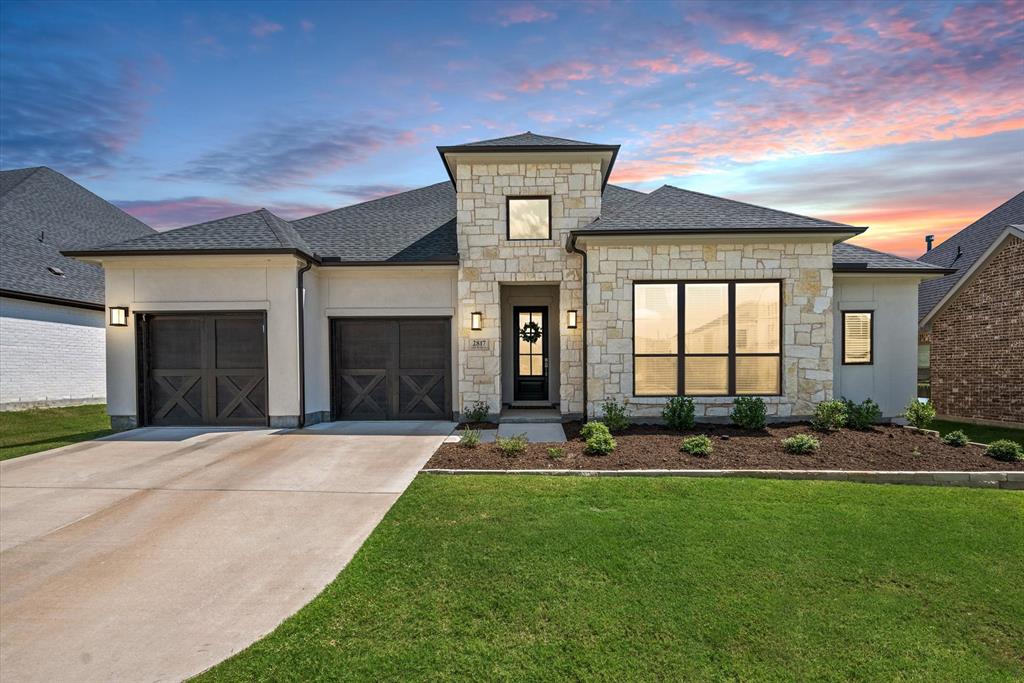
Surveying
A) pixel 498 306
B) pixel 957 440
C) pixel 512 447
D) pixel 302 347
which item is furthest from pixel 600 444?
pixel 302 347

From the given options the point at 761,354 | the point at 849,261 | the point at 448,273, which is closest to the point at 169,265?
the point at 448,273

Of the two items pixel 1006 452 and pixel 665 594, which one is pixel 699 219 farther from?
pixel 665 594

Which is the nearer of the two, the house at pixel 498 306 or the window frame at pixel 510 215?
the house at pixel 498 306

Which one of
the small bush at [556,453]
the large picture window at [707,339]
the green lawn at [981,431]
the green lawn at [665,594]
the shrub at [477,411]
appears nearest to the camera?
the green lawn at [665,594]

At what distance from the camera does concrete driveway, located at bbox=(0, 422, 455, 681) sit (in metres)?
3.41

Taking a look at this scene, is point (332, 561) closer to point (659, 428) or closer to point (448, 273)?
point (659, 428)

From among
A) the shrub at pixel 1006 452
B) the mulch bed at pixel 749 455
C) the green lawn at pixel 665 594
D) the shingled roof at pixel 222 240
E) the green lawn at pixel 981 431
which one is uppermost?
the shingled roof at pixel 222 240

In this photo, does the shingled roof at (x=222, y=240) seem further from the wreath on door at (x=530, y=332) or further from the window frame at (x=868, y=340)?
the window frame at (x=868, y=340)

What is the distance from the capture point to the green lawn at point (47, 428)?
9109mm

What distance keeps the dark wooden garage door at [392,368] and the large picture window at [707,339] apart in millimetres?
4533

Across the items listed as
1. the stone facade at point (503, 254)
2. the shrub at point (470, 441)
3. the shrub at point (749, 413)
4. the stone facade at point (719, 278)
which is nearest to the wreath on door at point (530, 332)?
the stone facade at point (503, 254)

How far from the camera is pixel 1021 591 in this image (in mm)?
4195

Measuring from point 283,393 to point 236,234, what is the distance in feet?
11.9

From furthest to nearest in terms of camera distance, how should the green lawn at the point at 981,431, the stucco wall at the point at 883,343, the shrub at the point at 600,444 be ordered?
the stucco wall at the point at 883,343, the green lawn at the point at 981,431, the shrub at the point at 600,444
